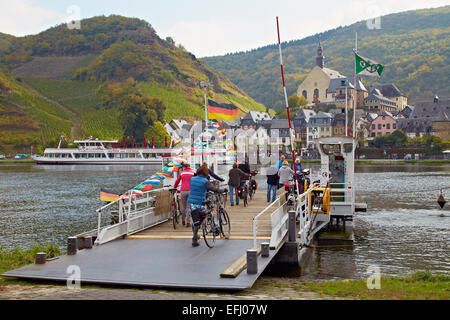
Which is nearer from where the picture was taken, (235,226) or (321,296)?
(321,296)

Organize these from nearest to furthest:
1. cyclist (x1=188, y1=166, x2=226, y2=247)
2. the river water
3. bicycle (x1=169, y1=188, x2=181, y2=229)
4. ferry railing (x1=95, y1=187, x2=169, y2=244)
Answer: cyclist (x1=188, y1=166, x2=226, y2=247) < ferry railing (x1=95, y1=187, x2=169, y2=244) < bicycle (x1=169, y1=188, x2=181, y2=229) < the river water

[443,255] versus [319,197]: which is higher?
[319,197]

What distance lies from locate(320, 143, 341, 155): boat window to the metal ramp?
939 centimetres

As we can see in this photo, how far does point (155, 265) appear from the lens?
11.4 metres

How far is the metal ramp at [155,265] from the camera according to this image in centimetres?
1009

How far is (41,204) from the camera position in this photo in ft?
134

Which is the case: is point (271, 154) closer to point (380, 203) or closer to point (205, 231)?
point (380, 203)

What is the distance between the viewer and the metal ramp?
10.1 metres

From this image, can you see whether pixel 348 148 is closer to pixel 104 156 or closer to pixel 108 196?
pixel 108 196

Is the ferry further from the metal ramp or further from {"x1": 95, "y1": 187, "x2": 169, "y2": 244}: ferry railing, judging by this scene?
the metal ramp

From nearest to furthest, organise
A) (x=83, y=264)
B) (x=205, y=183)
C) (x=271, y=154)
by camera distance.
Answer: (x=83, y=264) < (x=205, y=183) < (x=271, y=154)

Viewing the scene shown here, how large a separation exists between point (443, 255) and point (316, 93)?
596ft

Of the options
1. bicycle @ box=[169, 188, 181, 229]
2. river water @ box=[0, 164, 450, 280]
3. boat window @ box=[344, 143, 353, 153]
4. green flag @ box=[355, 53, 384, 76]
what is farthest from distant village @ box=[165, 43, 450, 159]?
bicycle @ box=[169, 188, 181, 229]
